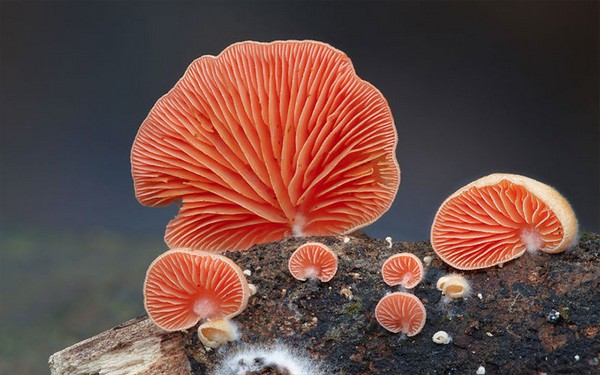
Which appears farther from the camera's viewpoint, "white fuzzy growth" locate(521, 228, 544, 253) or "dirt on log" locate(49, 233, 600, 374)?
"white fuzzy growth" locate(521, 228, 544, 253)

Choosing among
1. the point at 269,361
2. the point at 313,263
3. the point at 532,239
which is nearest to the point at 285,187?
the point at 313,263

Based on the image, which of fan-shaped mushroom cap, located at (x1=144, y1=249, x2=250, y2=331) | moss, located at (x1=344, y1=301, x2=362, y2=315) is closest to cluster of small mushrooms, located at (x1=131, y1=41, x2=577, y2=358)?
fan-shaped mushroom cap, located at (x1=144, y1=249, x2=250, y2=331)

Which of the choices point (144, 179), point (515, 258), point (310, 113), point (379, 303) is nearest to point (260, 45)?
point (310, 113)

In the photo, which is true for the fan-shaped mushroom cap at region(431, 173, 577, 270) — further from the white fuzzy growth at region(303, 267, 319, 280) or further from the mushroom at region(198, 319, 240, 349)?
the mushroom at region(198, 319, 240, 349)

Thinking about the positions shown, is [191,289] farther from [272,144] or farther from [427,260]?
[427,260]

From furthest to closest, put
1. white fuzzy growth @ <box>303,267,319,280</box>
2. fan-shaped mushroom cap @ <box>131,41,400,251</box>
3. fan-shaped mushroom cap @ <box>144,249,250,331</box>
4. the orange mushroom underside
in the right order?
fan-shaped mushroom cap @ <box>131,41,400,251</box>, white fuzzy growth @ <box>303,267,319,280</box>, the orange mushroom underside, fan-shaped mushroom cap @ <box>144,249,250,331</box>

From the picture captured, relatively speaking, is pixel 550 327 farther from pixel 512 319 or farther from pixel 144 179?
pixel 144 179

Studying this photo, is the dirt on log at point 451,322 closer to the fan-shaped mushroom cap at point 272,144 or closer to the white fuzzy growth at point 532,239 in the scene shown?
the white fuzzy growth at point 532,239

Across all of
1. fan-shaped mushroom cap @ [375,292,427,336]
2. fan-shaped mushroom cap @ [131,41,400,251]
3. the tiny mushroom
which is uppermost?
fan-shaped mushroom cap @ [131,41,400,251]
